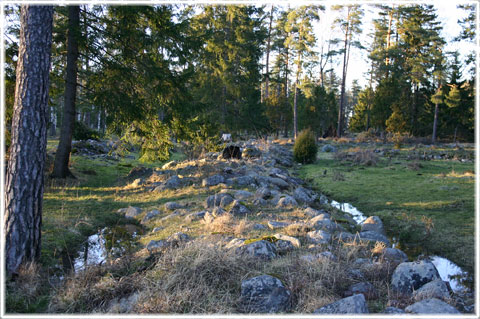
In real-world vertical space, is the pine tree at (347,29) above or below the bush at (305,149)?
above

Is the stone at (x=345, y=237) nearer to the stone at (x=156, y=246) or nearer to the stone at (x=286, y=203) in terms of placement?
the stone at (x=286, y=203)

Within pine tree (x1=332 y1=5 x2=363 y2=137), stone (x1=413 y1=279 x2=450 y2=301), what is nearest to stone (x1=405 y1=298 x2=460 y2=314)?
stone (x1=413 y1=279 x2=450 y2=301)

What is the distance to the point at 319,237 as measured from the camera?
501cm

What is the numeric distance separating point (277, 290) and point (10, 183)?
323 centimetres

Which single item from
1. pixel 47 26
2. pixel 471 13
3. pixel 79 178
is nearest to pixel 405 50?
pixel 471 13

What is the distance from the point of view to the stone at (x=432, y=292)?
3.30m

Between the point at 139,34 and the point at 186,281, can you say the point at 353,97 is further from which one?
the point at 186,281

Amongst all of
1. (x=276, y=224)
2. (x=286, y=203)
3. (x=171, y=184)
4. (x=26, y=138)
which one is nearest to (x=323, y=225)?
(x=276, y=224)

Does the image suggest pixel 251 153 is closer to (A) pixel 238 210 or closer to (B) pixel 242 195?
(B) pixel 242 195

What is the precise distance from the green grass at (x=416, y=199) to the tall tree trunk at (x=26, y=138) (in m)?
5.63

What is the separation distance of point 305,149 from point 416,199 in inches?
331

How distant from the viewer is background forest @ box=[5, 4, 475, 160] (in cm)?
1041

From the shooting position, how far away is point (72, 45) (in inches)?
416

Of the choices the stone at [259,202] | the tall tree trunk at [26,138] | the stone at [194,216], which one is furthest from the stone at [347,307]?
the stone at [259,202]
